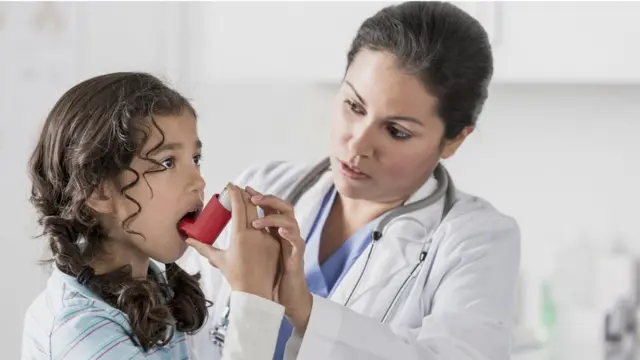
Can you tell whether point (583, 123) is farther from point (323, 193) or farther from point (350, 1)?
point (323, 193)

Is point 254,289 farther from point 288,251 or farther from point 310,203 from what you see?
point 310,203

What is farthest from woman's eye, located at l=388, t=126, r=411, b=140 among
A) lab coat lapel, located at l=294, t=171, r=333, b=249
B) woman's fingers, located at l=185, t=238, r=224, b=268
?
woman's fingers, located at l=185, t=238, r=224, b=268

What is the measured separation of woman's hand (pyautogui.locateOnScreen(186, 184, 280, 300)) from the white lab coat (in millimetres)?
124

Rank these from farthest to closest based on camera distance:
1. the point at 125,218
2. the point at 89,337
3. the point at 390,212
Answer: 1. the point at 390,212
2. the point at 125,218
3. the point at 89,337

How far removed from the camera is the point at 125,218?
136cm

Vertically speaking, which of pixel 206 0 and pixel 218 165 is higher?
pixel 206 0

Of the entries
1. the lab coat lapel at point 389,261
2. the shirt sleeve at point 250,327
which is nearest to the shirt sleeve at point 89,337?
the shirt sleeve at point 250,327

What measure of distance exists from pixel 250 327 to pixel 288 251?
0.14 metres

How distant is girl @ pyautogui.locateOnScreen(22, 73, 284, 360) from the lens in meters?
1.31

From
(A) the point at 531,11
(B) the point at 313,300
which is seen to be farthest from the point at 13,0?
(B) the point at 313,300

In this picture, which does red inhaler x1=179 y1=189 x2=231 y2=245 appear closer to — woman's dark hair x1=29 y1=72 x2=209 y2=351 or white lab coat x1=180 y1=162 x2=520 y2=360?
woman's dark hair x1=29 y1=72 x2=209 y2=351

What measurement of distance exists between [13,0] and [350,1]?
899 millimetres

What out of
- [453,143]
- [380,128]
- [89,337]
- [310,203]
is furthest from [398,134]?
[89,337]

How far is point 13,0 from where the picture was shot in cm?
248
